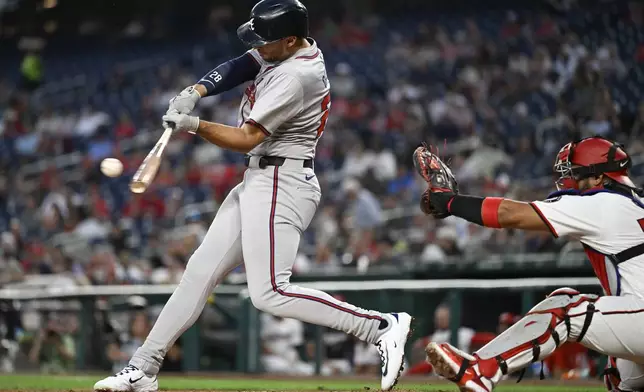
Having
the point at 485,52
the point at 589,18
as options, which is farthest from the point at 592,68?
the point at 485,52

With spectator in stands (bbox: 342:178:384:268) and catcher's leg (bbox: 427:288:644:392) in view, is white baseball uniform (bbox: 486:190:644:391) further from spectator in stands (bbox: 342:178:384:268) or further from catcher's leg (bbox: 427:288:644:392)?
spectator in stands (bbox: 342:178:384:268)

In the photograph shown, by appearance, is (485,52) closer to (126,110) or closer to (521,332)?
(126,110)

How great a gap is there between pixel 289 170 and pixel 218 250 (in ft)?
1.62

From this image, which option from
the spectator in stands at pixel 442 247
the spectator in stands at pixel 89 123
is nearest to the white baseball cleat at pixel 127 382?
the spectator in stands at pixel 442 247

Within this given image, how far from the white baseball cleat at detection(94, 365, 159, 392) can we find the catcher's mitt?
1.49 metres

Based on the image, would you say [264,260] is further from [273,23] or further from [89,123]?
[89,123]

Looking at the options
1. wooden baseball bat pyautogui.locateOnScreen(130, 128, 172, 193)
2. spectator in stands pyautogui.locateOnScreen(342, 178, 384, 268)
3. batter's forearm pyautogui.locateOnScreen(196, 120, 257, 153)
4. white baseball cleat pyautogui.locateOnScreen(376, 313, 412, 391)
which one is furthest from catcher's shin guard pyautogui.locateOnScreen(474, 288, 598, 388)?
spectator in stands pyautogui.locateOnScreen(342, 178, 384, 268)

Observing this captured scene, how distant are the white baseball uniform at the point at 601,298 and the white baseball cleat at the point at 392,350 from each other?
52 centimetres

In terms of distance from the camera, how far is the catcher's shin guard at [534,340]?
13.3 feet

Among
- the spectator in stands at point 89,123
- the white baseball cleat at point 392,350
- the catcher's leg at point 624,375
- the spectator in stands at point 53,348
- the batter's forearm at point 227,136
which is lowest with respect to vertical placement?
the spectator in stands at point 53,348

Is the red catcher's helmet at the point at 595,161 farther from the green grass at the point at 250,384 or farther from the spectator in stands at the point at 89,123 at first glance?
the spectator in stands at the point at 89,123

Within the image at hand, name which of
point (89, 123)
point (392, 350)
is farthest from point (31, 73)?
point (392, 350)

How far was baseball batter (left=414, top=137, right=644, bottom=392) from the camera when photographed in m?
4.04

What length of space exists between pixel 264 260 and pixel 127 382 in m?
0.82
